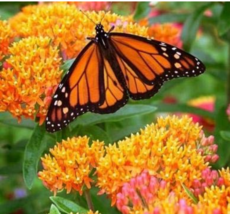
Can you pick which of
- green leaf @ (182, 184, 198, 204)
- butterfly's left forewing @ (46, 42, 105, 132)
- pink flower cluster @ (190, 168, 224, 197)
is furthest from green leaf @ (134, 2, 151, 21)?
green leaf @ (182, 184, 198, 204)

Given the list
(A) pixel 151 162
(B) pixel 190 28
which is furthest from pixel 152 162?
(B) pixel 190 28

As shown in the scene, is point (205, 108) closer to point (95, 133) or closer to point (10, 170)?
point (10, 170)

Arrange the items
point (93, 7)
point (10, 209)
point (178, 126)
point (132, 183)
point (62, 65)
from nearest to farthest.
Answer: point (132, 183) < point (178, 126) < point (62, 65) < point (10, 209) < point (93, 7)

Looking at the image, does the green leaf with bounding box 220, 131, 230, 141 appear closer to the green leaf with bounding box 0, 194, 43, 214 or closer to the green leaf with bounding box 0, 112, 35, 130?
the green leaf with bounding box 0, 112, 35, 130

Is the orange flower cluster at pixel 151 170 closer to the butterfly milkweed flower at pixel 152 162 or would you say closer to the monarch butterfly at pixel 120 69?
the butterfly milkweed flower at pixel 152 162

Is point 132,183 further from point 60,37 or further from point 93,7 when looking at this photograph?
point 93,7

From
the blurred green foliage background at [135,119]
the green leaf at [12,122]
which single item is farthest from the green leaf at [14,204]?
the green leaf at [12,122]

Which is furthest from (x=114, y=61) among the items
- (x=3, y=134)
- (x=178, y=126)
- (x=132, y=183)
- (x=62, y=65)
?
(x=3, y=134)
